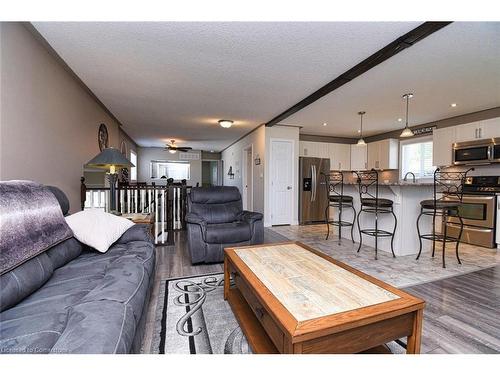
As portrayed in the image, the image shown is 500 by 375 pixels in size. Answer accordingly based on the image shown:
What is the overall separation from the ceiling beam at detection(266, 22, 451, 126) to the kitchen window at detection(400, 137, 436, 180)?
3.49 metres

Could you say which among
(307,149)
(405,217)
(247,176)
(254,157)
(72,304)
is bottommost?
(72,304)

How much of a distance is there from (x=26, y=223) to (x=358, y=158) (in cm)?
726

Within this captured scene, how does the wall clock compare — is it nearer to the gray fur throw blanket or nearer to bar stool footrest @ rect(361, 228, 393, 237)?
the gray fur throw blanket

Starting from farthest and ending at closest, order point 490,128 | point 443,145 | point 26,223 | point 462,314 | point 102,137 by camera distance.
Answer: point 443,145 < point 102,137 < point 490,128 < point 462,314 < point 26,223

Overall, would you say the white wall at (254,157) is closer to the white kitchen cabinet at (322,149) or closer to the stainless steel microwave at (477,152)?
the white kitchen cabinet at (322,149)

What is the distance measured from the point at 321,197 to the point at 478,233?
2.85m

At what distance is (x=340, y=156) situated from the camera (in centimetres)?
690

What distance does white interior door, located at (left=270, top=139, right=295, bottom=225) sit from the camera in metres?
5.52

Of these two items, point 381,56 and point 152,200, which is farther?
point 152,200

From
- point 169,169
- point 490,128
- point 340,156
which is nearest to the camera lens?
point 490,128

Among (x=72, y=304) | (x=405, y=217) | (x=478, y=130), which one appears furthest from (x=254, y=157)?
(x=72, y=304)

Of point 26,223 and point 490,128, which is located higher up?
point 490,128

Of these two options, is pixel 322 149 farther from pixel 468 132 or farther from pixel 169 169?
pixel 169 169
